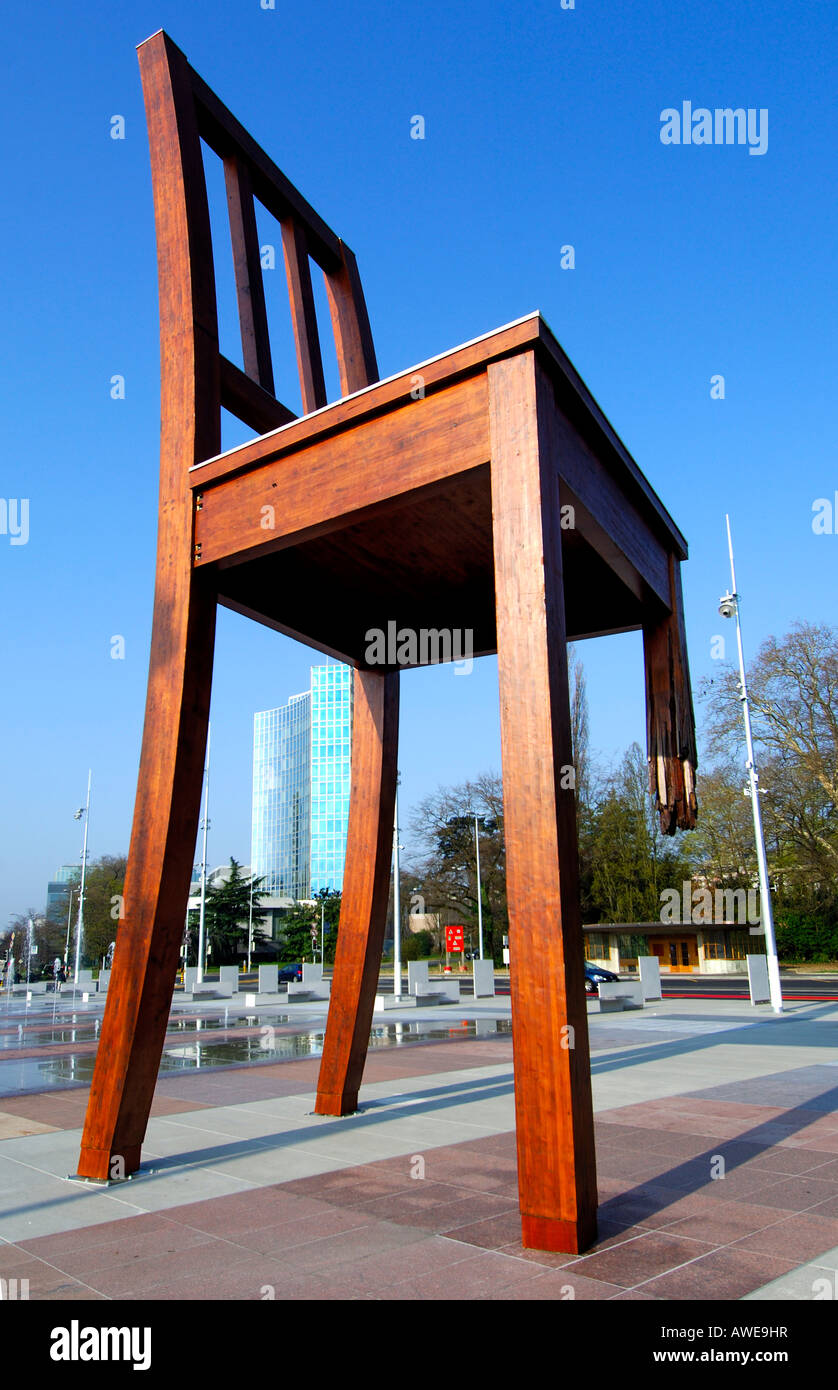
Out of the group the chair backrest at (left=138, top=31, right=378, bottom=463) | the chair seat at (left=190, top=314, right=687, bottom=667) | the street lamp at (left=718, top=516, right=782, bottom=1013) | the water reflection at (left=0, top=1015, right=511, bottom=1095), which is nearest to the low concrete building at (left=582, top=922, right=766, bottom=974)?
the street lamp at (left=718, top=516, right=782, bottom=1013)

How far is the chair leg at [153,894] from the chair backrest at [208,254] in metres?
1.51

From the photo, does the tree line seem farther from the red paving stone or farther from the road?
the red paving stone

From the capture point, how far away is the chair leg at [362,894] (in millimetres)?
7441

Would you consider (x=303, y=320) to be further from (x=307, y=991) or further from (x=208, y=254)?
(x=307, y=991)

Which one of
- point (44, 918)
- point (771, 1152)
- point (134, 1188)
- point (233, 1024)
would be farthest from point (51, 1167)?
point (44, 918)

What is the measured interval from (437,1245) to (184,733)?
10.9ft

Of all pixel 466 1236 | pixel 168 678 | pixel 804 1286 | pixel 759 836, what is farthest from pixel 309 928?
pixel 804 1286

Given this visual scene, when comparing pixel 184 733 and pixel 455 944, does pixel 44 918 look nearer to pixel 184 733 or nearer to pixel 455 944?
pixel 455 944

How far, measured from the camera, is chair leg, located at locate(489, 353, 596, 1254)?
13.1 ft

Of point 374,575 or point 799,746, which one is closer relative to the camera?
point 374,575

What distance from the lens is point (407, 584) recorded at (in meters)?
6.74

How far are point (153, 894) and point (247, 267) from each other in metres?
4.85

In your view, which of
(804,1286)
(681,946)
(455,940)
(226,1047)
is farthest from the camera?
(681,946)

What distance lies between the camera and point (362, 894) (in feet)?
24.5
